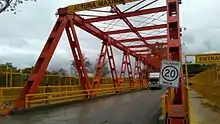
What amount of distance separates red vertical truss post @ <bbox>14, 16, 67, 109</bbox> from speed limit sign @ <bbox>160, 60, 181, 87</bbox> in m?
11.1

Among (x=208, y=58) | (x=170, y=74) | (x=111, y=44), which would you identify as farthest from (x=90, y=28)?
(x=170, y=74)

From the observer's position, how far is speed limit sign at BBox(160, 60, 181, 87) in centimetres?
757

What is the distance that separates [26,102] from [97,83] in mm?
14062

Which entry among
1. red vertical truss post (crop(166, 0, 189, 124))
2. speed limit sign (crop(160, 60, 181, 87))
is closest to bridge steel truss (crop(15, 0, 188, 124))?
red vertical truss post (crop(166, 0, 189, 124))

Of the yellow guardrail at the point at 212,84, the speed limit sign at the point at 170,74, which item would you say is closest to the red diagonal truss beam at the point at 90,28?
the yellow guardrail at the point at 212,84

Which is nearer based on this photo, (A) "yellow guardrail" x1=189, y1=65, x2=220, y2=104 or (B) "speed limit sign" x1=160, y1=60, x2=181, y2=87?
(B) "speed limit sign" x1=160, y1=60, x2=181, y2=87

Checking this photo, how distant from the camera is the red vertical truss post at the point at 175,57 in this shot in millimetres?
9555

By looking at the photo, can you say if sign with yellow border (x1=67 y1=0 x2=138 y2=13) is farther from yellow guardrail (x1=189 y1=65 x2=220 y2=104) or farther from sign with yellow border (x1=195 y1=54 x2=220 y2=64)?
sign with yellow border (x1=195 y1=54 x2=220 y2=64)

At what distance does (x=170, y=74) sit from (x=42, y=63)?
12.9 meters

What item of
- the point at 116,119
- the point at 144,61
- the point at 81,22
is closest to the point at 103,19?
the point at 81,22

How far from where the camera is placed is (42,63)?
1930 centimetres

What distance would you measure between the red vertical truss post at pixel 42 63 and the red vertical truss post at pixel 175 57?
30.8ft

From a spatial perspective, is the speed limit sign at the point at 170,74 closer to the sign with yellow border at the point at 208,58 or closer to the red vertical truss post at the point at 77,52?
the sign with yellow border at the point at 208,58

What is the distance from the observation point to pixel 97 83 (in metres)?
31.0
